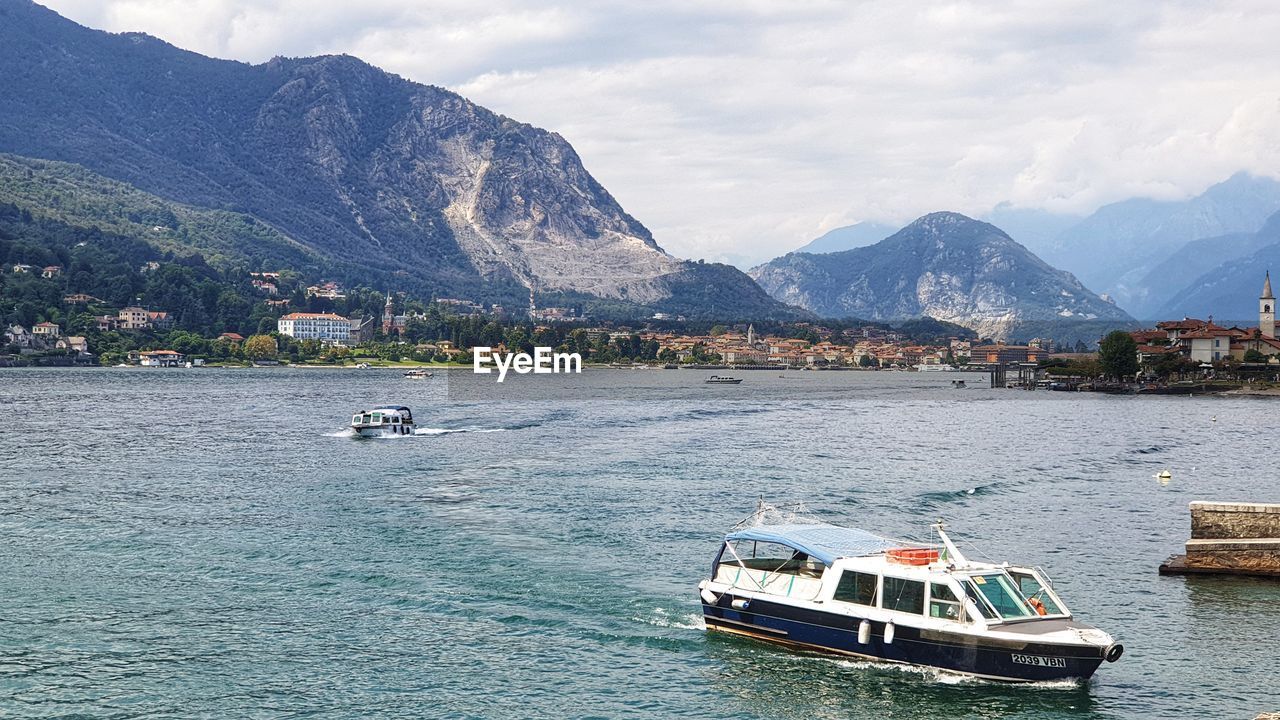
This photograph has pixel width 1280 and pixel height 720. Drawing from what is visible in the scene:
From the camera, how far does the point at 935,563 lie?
36.4m

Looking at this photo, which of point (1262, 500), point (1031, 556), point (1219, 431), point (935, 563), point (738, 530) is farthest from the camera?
point (1219, 431)

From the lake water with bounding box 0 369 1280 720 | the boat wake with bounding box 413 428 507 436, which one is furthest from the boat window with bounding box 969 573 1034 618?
the boat wake with bounding box 413 428 507 436

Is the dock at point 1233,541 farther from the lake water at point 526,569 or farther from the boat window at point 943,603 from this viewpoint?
the boat window at point 943,603

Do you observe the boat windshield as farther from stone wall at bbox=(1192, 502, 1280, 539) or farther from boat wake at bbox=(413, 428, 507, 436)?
boat wake at bbox=(413, 428, 507, 436)

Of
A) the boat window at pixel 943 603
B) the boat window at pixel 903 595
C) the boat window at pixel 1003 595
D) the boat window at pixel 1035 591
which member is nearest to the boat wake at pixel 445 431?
the boat window at pixel 903 595

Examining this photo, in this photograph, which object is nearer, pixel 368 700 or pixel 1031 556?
pixel 368 700

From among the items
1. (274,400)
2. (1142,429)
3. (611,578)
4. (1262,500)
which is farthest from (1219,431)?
(274,400)

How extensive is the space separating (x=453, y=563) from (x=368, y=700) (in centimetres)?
1737

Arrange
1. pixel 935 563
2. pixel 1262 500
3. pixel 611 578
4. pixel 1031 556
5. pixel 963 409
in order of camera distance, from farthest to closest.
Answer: pixel 963 409
pixel 1262 500
pixel 1031 556
pixel 611 578
pixel 935 563

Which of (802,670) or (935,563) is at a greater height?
(935,563)

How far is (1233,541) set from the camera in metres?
48.0

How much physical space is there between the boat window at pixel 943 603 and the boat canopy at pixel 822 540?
2.77 m

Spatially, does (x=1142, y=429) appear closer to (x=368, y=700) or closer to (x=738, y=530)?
(x=738, y=530)

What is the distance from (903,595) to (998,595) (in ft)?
9.49
